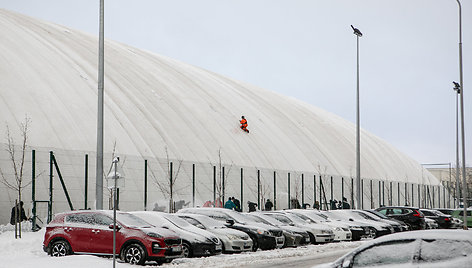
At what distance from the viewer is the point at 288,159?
1991 inches

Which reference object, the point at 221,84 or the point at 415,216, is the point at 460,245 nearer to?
the point at 415,216

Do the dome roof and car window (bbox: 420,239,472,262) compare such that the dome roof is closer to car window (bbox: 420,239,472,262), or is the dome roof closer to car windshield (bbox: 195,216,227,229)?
car windshield (bbox: 195,216,227,229)

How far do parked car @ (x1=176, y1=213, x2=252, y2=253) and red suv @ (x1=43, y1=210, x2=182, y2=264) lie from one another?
2.84m

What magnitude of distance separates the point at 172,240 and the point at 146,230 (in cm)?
75

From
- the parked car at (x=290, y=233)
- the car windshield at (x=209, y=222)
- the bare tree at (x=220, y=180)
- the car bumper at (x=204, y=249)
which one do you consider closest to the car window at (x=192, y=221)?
the car windshield at (x=209, y=222)

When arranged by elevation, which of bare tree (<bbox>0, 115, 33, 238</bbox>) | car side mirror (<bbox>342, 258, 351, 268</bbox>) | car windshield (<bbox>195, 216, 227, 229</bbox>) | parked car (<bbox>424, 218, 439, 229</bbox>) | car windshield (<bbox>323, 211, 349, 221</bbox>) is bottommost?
parked car (<bbox>424, 218, 439, 229</bbox>)

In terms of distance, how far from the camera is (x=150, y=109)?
139 ft

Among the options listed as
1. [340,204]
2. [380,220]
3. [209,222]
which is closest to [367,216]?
[380,220]

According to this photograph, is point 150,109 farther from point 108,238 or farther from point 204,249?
point 108,238

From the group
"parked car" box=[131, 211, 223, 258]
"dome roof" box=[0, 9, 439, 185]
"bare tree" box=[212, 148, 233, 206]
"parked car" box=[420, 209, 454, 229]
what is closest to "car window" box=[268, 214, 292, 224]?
"parked car" box=[131, 211, 223, 258]

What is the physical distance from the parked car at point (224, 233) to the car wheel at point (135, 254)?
12.6 feet

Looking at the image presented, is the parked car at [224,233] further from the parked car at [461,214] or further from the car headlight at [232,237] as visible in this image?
the parked car at [461,214]

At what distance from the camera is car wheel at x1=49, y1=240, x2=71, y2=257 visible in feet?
60.2

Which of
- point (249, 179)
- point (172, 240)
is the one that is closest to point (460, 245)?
point (172, 240)
